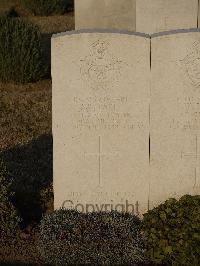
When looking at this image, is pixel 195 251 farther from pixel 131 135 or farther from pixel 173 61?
pixel 173 61

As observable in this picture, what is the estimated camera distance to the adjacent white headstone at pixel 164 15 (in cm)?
880

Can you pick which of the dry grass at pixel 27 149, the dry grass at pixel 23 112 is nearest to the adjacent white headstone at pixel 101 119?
the dry grass at pixel 27 149

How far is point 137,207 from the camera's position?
5270 mm

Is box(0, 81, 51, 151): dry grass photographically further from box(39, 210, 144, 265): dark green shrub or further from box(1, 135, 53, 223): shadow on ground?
box(39, 210, 144, 265): dark green shrub

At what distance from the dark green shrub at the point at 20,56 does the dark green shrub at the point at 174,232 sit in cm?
600

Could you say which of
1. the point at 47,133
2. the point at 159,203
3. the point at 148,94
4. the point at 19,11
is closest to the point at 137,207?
the point at 159,203

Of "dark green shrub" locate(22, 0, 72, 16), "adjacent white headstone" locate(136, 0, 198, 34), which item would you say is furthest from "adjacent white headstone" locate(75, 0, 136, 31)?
"dark green shrub" locate(22, 0, 72, 16)

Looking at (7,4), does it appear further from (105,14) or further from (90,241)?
(90,241)

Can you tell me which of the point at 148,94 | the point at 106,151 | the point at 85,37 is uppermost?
the point at 85,37

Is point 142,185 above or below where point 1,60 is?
below

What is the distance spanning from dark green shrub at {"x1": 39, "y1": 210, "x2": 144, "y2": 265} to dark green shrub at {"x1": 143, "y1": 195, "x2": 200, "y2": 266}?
0.12 m

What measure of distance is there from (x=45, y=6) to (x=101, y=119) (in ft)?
47.7

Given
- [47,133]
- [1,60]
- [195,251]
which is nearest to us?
[195,251]

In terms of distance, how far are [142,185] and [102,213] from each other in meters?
0.45
